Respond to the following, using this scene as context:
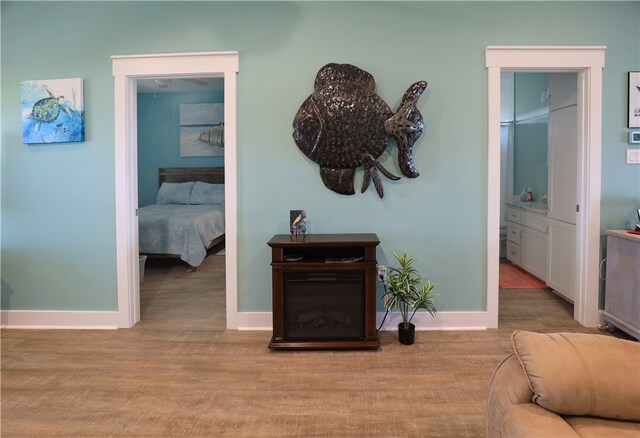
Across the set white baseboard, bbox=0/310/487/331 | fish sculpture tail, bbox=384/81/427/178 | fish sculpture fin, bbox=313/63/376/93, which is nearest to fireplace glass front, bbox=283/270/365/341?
white baseboard, bbox=0/310/487/331

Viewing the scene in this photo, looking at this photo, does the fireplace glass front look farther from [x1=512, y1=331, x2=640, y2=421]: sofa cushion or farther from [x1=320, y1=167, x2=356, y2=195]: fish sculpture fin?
[x1=512, y1=331, x2=640, y2=421]: sofa cushion

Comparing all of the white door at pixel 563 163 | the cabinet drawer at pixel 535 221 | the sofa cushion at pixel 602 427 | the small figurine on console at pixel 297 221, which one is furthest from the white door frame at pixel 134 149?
the cabinet drawer at pixel 535 221

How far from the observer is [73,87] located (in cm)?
326

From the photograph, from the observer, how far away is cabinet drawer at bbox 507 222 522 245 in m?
5.22

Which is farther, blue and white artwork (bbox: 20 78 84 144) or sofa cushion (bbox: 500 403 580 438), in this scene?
blue and white artwork (bbox: 20 78 84 144)

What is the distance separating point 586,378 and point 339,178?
7.30ft

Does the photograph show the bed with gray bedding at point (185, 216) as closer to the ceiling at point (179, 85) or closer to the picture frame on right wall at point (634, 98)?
the ceiling at point (179, 85)

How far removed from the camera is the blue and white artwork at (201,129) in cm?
700

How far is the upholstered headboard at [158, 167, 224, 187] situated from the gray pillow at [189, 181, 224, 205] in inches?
10.0

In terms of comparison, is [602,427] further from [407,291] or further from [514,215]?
[514,215]

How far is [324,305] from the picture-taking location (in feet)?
9.52

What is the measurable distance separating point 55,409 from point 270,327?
58.9 inches

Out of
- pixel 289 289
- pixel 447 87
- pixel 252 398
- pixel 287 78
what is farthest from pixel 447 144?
pixel 252 398

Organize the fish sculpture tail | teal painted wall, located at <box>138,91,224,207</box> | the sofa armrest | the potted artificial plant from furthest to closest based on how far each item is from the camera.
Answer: teal painted wall, located at <box>138,91,224,207</box>, the fish sculpture tail, the potted artificial plant, the sofa armrest
